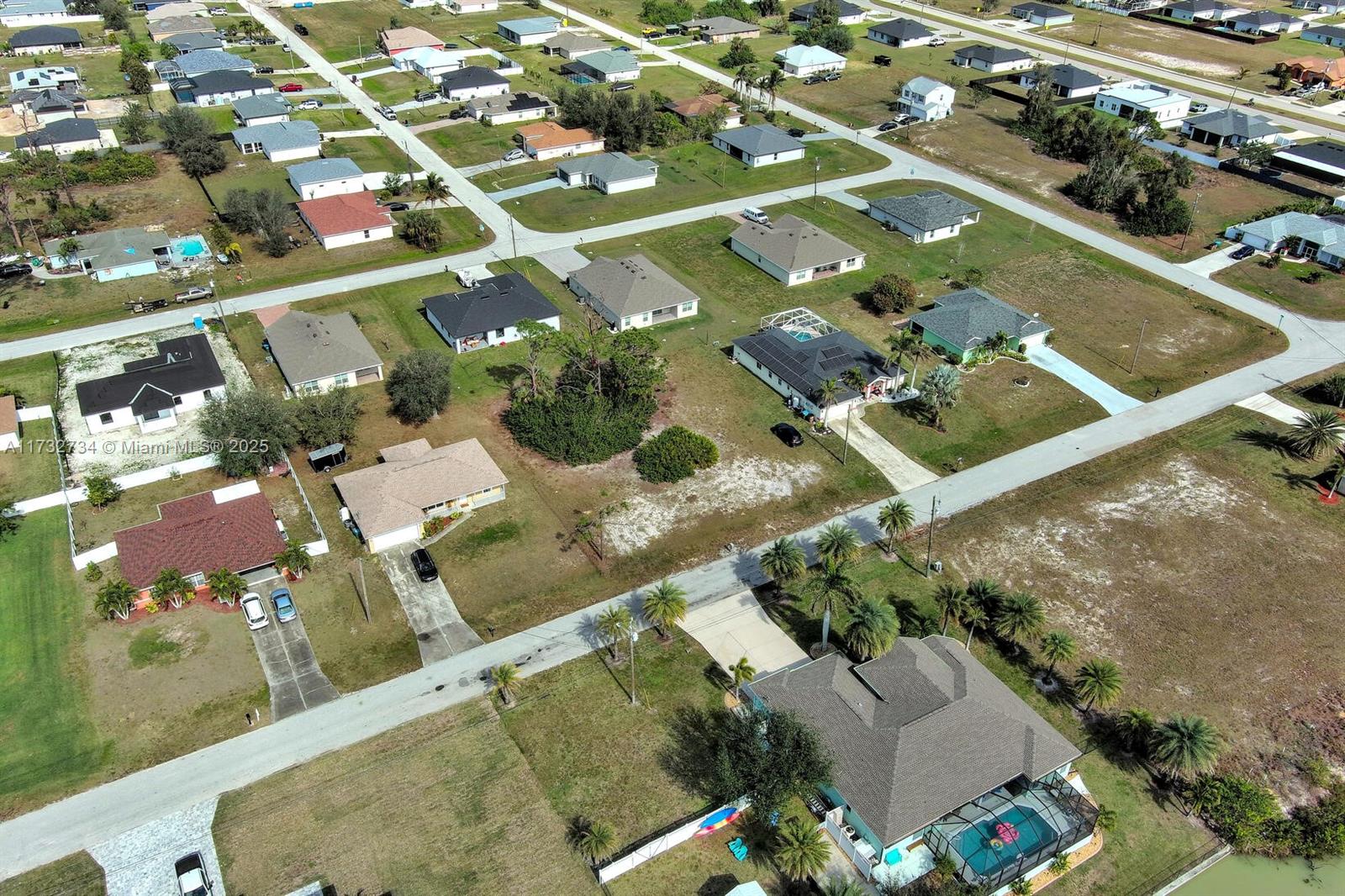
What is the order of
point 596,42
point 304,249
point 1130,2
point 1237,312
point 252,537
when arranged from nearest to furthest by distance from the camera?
point 252,537
point 1237,312
point 304,249
point 596,42
point 1130,2

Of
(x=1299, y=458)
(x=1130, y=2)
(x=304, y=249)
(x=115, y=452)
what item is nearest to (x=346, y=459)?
(x=115, y=452)

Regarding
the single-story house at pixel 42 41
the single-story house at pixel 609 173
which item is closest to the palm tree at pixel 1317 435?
the single-story house at pixel 609 173

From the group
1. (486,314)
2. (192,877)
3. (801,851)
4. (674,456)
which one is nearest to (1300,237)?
(674,456)

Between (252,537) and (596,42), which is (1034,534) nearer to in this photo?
(252,537)

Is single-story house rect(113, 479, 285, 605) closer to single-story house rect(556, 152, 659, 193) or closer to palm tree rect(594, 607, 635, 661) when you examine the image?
palm tree rect(594, 607, 635, 661)

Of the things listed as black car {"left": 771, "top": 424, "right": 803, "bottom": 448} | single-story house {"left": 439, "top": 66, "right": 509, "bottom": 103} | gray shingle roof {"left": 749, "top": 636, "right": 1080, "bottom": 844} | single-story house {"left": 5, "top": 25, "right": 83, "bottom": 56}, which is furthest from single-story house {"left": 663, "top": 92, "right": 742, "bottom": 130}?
single-story house {"left": 5, "top": 25, "right": 83, "bottom": 56}
